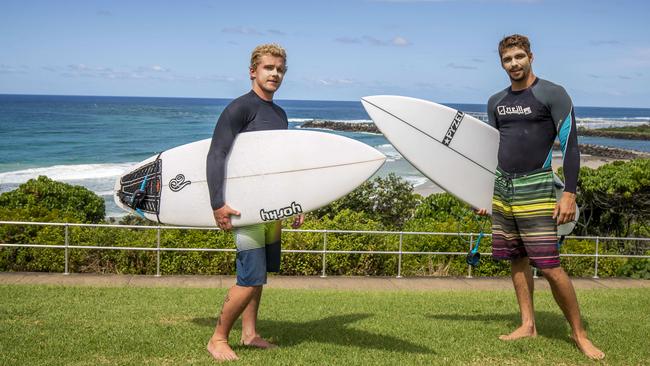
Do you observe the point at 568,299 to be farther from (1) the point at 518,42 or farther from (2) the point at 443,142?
(1) the point at 518,42

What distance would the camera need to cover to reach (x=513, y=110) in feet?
14.8

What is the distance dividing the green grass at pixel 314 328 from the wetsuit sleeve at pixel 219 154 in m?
0.99

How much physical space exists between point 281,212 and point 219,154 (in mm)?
516

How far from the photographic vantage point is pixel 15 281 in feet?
24.8

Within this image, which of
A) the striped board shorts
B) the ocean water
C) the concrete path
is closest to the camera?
the striped board shorts

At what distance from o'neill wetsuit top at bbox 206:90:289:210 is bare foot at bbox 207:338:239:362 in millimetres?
839

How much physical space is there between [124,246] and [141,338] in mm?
4533

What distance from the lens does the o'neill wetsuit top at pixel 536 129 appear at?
169 inches

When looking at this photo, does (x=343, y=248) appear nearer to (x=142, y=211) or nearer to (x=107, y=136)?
(x=142, y=211)

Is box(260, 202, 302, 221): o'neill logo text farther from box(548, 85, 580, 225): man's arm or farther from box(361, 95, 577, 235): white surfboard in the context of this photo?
box(548, 85, 580, 225): man's arm

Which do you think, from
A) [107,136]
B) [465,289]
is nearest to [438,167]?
[465,289]

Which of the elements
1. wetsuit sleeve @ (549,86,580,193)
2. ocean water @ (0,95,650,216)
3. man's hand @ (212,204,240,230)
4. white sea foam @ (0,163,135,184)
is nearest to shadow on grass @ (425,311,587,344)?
wetsuit sleeve @ (549,86,580,193)

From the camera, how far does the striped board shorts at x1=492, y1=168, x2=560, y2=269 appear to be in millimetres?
4406

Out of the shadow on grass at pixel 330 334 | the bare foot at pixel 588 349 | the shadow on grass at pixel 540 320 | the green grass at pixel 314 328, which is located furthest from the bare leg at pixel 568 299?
the shadow on grass at pixel 330 334
